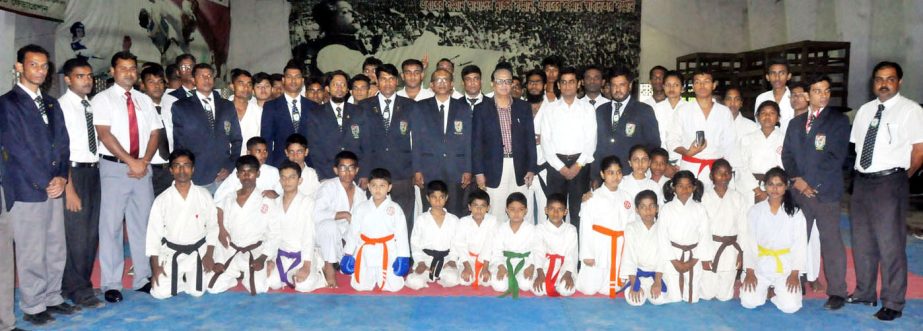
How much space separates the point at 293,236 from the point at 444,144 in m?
1.34

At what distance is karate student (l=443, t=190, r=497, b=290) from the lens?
4770 mm

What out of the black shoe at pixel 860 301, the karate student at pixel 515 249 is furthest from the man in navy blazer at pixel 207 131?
the black shoe at pixel 860 301

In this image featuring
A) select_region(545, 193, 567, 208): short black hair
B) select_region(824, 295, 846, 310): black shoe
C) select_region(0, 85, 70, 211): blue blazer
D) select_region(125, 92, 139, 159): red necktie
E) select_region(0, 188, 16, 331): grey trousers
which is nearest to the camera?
select_region(0, 188, 16, 331): grey trousers

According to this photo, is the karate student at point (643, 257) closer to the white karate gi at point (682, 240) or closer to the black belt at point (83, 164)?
the white karate gi at point (682, 240)

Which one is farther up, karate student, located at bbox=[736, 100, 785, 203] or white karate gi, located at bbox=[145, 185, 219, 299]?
karate student, located at bbox=[736, 100, 785, 203]

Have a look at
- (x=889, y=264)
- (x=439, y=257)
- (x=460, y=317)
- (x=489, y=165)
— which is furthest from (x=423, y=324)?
(x=889, y=264)

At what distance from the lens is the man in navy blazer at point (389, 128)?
5.11 meters

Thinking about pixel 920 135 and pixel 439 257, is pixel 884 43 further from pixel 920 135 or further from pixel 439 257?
pixel 439 257

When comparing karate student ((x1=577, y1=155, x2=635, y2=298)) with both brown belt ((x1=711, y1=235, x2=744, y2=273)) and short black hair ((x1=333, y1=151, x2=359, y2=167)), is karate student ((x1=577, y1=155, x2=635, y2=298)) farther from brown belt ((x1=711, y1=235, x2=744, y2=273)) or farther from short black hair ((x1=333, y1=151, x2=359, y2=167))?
short black hair ((x1=333, y1=151, x2=359, y2=167))

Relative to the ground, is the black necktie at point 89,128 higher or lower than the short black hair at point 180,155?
higher

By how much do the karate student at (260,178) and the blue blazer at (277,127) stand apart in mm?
191

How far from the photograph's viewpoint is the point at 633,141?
5078 mm

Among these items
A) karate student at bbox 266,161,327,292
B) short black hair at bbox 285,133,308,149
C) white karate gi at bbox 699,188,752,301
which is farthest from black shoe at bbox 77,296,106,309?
white karate gi at bbox 699,188,752,301

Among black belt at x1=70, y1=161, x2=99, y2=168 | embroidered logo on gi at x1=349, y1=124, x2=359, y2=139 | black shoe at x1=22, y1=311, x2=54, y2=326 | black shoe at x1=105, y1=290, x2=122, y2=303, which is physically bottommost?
black shoe at x1=22, y1=311, x2=54, y2=326
